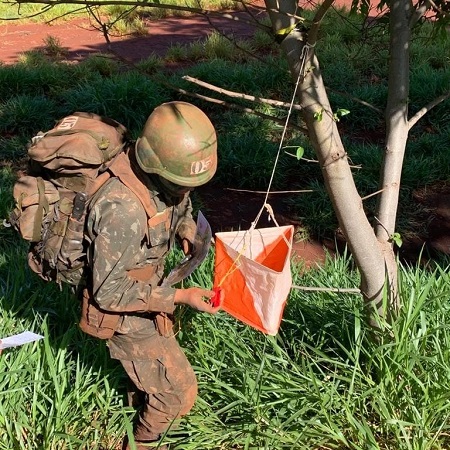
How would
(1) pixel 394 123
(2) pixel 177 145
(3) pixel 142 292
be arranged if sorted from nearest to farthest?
1. (2) pixel 177 145
2. (3) pixel 142 292
3. (1) pixel 394 123

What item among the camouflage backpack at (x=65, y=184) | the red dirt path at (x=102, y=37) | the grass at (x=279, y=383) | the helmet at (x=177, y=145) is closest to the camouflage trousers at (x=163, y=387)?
the grass at (x=279, y=383)

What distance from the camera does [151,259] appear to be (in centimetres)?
238

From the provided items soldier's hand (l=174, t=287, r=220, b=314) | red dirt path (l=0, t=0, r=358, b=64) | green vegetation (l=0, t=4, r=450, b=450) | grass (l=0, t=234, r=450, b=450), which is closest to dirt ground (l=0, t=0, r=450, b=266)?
red dirt path (l=0, t=0, r=358, b=64)

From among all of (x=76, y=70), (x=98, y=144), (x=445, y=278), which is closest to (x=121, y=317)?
(x=98, y=144)

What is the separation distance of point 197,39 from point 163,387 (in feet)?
25.9

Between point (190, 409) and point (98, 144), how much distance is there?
1.16m

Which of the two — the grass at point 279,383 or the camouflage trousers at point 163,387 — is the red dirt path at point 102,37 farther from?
the camouflage trousers at point 163,387

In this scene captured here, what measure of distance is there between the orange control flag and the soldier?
0.09 metres

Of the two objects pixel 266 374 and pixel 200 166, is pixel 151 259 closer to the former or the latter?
pixel 200 166

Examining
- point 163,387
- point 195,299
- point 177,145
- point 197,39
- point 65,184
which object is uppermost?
point 177,145

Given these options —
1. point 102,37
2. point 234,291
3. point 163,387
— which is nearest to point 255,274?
point 234,291

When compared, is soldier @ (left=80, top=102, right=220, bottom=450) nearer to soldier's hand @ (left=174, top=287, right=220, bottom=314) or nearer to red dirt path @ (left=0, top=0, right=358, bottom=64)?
soldier's hand @ (left=174, top=287, right=220, bottom=314)

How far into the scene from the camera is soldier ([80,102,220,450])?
2.13 meters

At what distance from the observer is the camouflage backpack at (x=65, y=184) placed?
7.18ft
